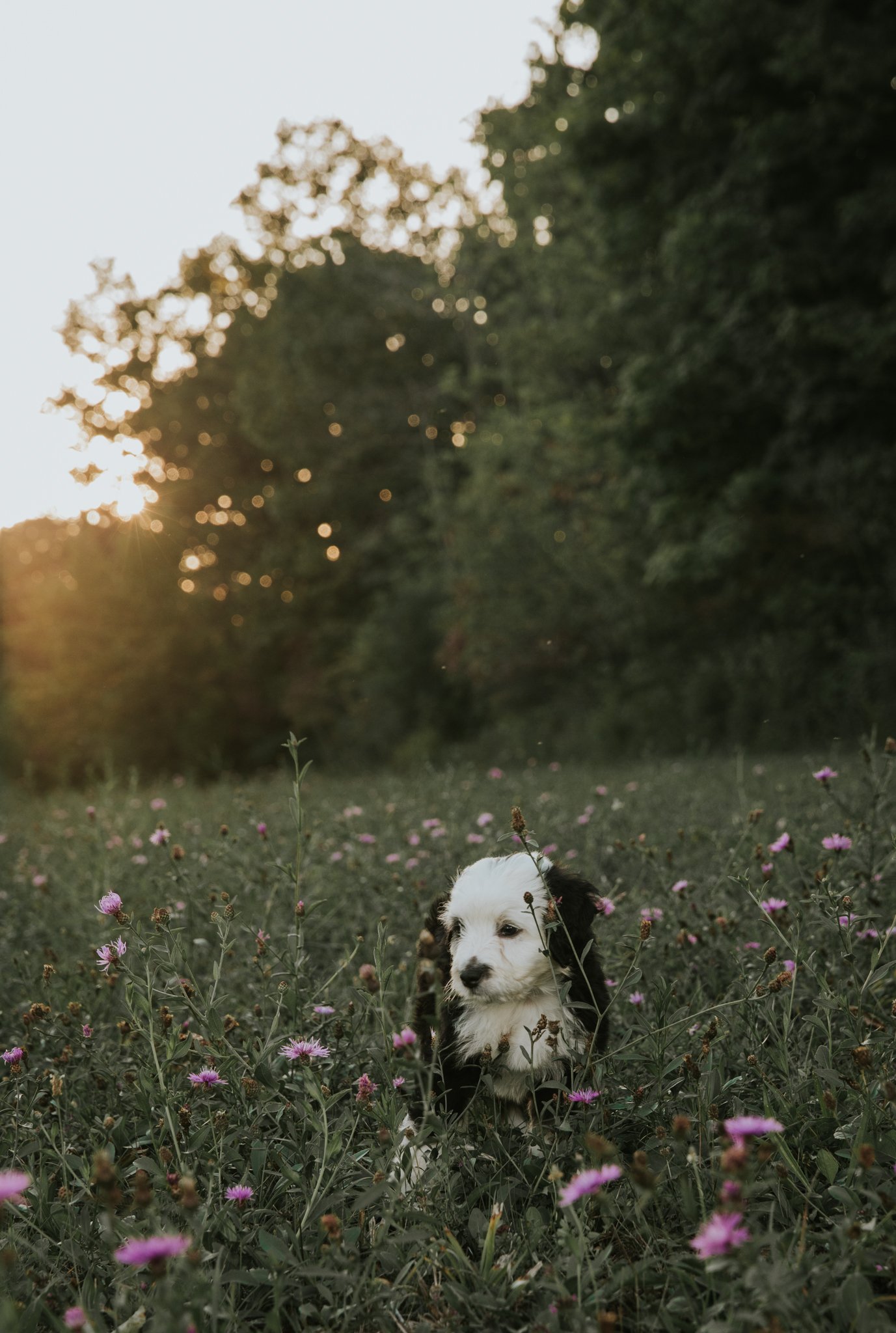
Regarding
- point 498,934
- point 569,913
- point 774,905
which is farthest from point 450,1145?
point 774,905

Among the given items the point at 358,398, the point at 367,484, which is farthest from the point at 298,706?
the point at 358,398

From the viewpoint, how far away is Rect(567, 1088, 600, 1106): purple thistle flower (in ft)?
6.32

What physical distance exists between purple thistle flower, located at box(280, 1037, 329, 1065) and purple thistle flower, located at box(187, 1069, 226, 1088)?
0.14m

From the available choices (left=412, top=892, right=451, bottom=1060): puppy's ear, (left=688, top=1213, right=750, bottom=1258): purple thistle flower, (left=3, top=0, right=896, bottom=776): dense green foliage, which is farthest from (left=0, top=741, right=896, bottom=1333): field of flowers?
(left=3, top=0, right=896, bottom=776): dense green foliage

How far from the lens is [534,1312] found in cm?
163

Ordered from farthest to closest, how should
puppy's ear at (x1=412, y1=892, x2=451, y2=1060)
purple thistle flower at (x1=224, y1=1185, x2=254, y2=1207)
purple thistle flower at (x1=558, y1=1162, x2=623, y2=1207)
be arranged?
puppy's ear at (x1=412, y1=892, x2=451, y2=1060) < purple thistle flower at (x1=224, y1=1185, x2=254, y2=1207) < purple thistle flower at (x1=558, y1=1162, x2=623, y2=1207)

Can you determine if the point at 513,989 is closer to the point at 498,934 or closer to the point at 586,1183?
the point at 498,934

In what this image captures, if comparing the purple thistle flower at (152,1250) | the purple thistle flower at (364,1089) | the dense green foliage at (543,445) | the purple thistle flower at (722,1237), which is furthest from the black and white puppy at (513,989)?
the dense green foliage at (543,445)

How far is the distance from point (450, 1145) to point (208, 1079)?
1.76 ft

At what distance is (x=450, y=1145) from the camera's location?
1882 mm

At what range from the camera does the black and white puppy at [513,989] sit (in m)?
2.10

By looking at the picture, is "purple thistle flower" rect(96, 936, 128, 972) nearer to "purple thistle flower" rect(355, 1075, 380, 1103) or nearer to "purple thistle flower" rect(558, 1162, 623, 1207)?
"purple thistle flower" rect(355, 1075, 380, 1103)

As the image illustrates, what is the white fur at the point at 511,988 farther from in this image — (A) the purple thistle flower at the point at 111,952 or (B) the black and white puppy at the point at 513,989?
(A) the purple thistle flower at the point at 111,952

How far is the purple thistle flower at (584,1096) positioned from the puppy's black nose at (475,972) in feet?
0.94
